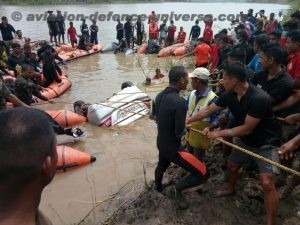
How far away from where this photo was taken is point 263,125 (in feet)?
10.6

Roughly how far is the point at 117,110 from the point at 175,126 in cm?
394

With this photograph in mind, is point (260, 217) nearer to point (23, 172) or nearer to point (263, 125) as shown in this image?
point (263, 125)

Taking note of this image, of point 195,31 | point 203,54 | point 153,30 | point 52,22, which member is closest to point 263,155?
point 203,54

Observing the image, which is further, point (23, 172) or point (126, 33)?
point (126, 33)

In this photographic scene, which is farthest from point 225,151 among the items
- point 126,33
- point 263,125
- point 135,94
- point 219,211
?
point 126,33

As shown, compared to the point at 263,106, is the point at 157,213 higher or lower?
lower

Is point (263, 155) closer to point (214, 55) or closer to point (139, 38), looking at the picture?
point (214, 55)

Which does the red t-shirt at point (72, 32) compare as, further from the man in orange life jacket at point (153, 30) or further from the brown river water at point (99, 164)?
the brown river water at point (99, 164)

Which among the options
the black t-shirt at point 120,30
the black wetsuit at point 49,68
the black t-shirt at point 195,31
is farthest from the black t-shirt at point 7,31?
the black t-shirt at point 195,31

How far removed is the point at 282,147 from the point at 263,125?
0.27 meters

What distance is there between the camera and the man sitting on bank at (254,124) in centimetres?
310

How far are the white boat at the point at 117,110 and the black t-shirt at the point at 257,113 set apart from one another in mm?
3663

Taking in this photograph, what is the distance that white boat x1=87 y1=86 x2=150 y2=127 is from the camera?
719 centimetres

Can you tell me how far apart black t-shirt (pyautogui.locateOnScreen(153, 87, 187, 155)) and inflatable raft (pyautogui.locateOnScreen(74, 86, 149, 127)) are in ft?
10.7
